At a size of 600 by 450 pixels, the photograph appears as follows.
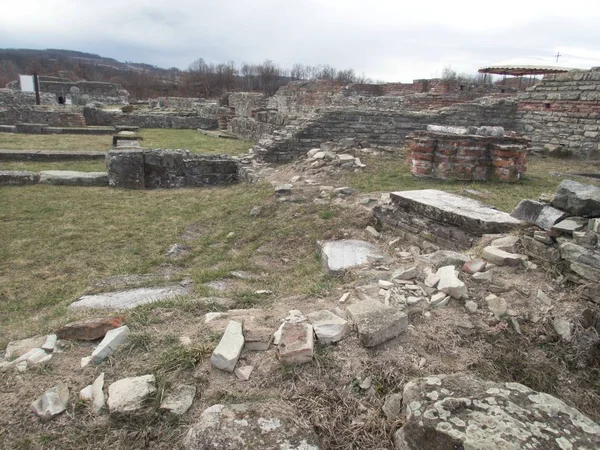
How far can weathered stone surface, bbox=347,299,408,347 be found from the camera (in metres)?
2.25

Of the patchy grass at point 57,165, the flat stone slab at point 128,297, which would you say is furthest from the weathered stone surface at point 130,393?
the patchy grass at point 57,165

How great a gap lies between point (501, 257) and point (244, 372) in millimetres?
2138

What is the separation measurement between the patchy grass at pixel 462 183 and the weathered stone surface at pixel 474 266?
2.26 metres

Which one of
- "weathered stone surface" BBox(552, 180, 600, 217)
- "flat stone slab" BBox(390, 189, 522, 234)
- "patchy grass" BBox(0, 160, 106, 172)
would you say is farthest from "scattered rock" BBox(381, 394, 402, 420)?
"patchy grass" BBox(0, 160, 106, 172)

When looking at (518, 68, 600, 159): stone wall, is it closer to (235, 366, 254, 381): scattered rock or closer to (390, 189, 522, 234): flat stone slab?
(390, 189, 522, 234): flat stone slab

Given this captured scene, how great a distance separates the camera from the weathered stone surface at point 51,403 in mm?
1856

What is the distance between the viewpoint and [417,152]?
682 centimetres

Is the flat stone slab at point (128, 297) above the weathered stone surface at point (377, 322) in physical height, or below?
below

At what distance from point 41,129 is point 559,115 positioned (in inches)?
656

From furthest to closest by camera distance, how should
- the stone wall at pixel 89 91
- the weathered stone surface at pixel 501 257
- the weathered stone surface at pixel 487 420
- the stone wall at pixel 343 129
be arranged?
1. the stone wall at pixel 89 91
2. the stone wall at pixel 343 129
3. the weathered stone surface at pixel 501 257
4. the weathered stone surface at pixel 487 420

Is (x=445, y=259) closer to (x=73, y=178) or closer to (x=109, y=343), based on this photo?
(x=109, y=343)

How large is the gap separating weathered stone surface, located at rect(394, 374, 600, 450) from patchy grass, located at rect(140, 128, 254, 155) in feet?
32.8

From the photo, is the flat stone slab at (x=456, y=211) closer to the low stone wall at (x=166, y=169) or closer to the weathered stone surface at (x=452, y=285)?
the weathered stone surface at (x=452, y=285)

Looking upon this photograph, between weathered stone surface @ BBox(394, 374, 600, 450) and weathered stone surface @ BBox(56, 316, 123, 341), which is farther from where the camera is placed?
weathered stone surface @ BBox(56, 316, 123, 341)
